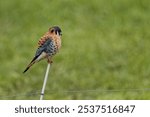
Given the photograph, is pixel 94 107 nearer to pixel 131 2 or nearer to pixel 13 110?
pixel 13 110

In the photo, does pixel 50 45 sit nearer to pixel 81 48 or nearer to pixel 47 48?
pixel 47 48

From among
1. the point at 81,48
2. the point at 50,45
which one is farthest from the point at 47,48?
the point at 81,48

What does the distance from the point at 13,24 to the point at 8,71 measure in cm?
183

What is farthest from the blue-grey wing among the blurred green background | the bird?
the blurred green background

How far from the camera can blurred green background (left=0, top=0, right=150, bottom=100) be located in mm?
8250

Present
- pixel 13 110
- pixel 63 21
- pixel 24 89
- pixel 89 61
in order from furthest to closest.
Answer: pixel 63 21, pixel 89 61, pixel 24 89, pixel 13 110

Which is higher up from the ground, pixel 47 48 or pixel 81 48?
pixel 81 48

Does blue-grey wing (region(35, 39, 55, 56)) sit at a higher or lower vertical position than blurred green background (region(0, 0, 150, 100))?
lower

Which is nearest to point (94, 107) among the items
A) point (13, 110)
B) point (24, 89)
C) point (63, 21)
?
point (13, 110)

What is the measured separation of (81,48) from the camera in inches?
367

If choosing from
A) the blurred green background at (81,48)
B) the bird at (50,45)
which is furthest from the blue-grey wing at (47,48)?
the blurred green background at (81,48)

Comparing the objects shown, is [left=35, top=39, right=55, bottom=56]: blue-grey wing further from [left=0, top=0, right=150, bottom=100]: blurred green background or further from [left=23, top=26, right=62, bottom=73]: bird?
[left=0, top=0, right=150, bottom=100]: blurred green background

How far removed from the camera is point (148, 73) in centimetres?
848

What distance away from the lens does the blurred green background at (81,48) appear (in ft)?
27.1
